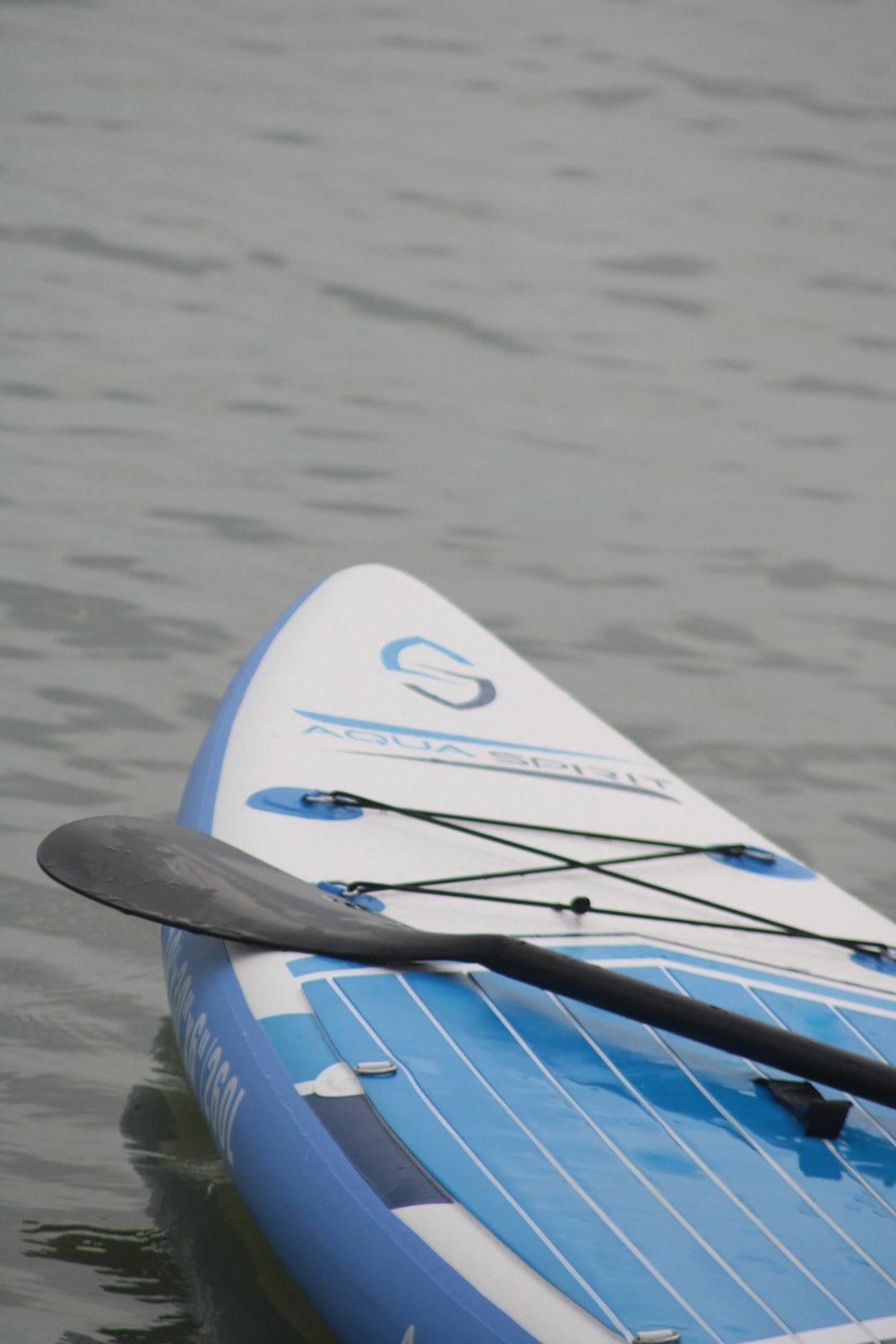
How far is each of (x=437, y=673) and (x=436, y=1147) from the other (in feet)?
5.02

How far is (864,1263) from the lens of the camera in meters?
1.92

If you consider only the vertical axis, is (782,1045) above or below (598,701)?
above

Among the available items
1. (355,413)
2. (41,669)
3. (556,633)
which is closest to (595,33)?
(355,413)

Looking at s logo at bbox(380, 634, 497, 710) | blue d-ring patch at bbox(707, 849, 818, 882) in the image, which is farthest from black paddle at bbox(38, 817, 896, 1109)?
s logo at bbox(380, 634, 497, 710)

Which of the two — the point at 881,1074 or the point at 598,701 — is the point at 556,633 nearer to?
the point at 598,701

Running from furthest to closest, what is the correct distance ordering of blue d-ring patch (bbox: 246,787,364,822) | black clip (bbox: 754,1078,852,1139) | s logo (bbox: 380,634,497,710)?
s logo (bbox: 380,634,497,710) → blue d-ring patch (bbox: 246,787,364,822) → black clip (bbox: 754,1078,852,1139)

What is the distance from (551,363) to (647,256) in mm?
1535

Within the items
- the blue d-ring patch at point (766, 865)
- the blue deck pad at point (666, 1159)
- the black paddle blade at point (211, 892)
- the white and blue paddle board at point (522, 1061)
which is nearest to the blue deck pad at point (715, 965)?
the white and blue paddle board at point (522, 1061)

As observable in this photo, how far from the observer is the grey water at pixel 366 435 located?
116 inches

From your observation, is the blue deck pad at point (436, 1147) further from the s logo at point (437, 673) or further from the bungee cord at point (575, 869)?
the s logo at point (437, 673)

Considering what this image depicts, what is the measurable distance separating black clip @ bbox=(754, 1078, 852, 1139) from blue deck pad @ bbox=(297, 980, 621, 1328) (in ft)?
1.39

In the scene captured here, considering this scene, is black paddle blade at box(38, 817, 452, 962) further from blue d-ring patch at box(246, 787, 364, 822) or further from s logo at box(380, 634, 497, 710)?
s logo at box(380, 634, 497, 710)

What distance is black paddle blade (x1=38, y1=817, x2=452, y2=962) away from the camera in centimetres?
232

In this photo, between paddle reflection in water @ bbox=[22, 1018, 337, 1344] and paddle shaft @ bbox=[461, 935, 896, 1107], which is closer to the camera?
paddle shaft @ bbox=[461, 935, 896, 1107]
